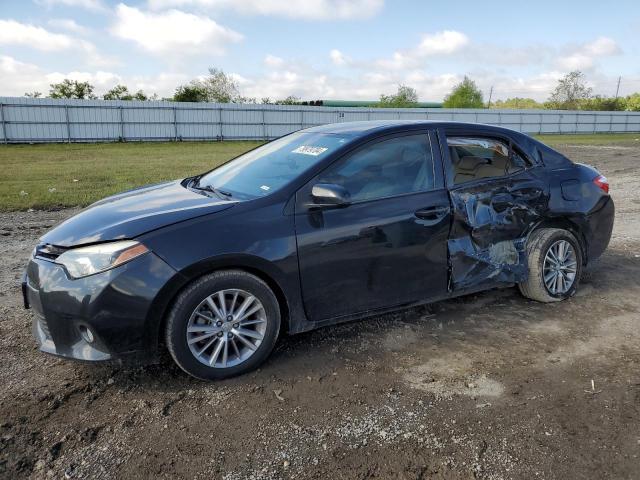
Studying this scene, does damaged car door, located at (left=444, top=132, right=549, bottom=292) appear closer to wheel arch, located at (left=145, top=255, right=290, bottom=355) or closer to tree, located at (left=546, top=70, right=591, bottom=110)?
wheel arch, located at (left=145, top=255, right=290, bottom=355)

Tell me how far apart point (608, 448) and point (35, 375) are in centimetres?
337

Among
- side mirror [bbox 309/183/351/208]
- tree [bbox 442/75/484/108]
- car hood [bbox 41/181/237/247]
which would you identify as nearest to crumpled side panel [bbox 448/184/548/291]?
side mirror [bbox 309/183/351/208]

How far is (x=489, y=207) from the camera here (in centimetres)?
430

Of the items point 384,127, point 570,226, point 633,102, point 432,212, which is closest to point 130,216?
point 384,127

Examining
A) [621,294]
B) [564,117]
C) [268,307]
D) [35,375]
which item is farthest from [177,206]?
[564,117]

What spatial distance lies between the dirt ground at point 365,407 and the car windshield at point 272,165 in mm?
1177

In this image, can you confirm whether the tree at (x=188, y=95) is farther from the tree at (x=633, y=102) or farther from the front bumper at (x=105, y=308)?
the tree at (x=633, y=102)

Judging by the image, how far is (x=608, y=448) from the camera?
2.74 metres

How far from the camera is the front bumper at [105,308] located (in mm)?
3084

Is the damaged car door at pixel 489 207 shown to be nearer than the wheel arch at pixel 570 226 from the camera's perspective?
Yes

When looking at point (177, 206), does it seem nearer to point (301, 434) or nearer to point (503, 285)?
point (301, 434)

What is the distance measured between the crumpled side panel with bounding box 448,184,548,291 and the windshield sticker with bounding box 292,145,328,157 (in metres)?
1.05

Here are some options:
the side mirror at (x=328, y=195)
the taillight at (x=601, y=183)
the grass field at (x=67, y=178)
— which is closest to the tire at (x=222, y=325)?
the side mirror at (x=328, y=195)

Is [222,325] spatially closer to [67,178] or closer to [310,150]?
[310,150]
